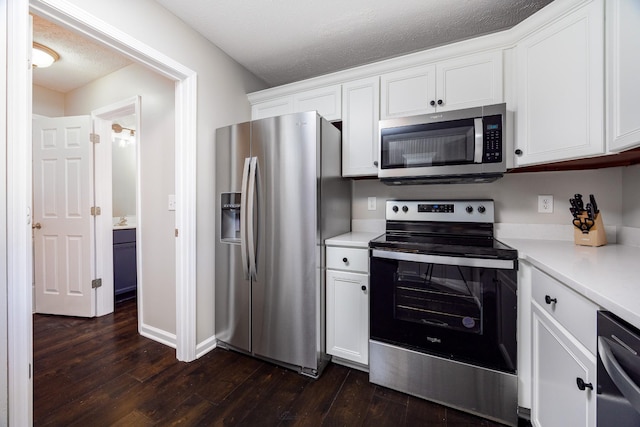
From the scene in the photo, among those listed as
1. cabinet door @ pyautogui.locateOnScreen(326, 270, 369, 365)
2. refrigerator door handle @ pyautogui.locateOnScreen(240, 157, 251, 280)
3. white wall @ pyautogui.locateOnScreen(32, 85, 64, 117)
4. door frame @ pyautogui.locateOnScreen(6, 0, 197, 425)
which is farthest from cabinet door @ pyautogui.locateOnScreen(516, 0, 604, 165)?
white wall @ pyautogui.locateOnScreen(32, 85, 64, 117)

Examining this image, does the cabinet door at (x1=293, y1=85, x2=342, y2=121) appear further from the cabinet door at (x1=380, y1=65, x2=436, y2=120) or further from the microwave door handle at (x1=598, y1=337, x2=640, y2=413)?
the microwave door handle at (x1=598, y1=337, x2=640, y2=413)

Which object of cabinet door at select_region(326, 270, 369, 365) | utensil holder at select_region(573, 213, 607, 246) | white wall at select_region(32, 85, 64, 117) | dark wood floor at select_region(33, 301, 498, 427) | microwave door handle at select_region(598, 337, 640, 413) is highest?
white wall at select_region(32, 85, 64, 117)

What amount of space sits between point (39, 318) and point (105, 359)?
1.43 m

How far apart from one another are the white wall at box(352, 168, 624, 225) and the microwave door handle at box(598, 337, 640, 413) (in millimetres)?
1316

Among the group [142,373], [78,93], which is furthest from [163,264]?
[78,93]

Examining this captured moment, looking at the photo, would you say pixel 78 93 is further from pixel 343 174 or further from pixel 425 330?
pixel 425 330

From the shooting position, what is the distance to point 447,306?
1485 mm

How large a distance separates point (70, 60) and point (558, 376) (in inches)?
166

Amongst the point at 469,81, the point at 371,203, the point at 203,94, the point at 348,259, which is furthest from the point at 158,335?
the point at 469,81

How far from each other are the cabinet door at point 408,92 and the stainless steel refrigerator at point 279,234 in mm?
443

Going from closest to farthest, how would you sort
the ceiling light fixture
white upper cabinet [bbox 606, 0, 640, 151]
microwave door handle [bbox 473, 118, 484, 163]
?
white upper cabinet [bbox 606, 0, 640, 151], microwave door handle [bbox 473, 118, 484, 163], the ceiling light fixture

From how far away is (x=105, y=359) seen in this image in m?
1.95

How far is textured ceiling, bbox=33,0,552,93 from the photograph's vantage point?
1.71m

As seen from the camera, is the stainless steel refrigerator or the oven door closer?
the oven door
